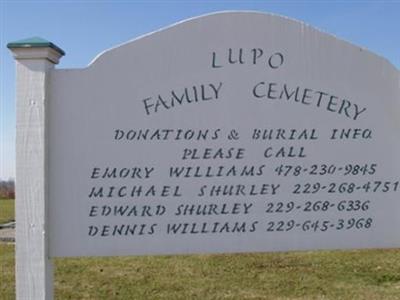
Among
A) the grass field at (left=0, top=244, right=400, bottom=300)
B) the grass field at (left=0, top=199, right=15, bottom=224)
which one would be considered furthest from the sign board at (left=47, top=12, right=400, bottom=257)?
the grass field at (left=0, top=199, right=15, bottom=224)

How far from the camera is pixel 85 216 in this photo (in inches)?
128

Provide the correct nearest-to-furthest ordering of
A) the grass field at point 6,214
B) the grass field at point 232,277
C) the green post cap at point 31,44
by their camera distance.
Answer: the green post cap at point 31,44, the grass field at point 232,277, the grass field at point 6,214

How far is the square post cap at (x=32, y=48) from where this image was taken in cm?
318

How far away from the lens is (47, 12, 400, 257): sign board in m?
3.25

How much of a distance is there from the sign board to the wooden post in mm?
60

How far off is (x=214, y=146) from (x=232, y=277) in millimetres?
3513

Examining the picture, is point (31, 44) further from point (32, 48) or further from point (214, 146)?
point (214, 146)

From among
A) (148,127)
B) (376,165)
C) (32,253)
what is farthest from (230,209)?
(32,253)

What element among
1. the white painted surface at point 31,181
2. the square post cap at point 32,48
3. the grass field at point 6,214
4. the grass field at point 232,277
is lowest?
the grass field at point 232,277

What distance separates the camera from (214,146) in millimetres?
3289

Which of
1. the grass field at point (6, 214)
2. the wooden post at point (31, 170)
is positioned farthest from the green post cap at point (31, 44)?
the grass field at point (6, 214)

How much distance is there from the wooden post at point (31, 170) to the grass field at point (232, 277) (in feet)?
8.74

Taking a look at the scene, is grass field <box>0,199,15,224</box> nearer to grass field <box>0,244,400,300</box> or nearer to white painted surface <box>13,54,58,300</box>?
grass field <box>0,244,400,300</box>

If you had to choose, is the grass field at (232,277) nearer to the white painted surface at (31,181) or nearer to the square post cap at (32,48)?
the white painted surface at (31,181)
